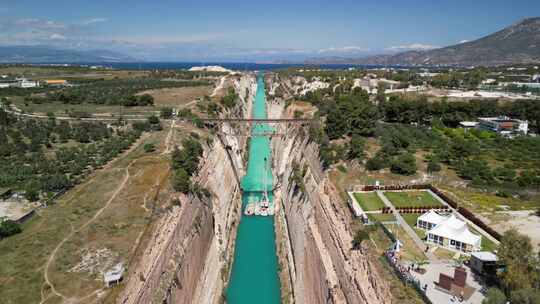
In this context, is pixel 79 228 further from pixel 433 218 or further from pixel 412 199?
pixel 412 199

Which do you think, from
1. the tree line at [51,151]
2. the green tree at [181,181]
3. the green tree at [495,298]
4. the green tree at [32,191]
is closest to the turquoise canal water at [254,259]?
the green tree at [181,181]

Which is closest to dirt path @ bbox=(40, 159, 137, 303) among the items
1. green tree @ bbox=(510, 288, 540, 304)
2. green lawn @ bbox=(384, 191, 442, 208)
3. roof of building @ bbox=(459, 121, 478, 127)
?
green tree @ bbox=(510, 288, 540, 304)

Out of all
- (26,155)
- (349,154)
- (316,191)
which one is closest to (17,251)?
(26,155)

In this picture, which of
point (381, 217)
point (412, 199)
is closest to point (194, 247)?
point (381, 217)

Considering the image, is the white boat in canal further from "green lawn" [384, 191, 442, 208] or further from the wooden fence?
"green lawn" [384, 191, 442, 208]

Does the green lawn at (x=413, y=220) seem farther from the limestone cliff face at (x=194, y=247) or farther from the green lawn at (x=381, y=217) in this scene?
the limestone cliff face at (x=194, y=247)
